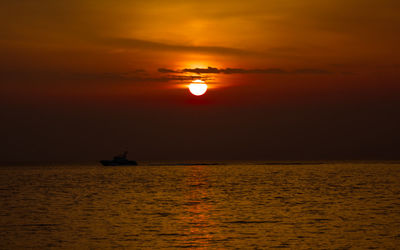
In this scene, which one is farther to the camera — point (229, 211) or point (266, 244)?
point (229, 211)

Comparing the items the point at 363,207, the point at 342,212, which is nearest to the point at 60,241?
the point at 342,212

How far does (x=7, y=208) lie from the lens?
7712 cm

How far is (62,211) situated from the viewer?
7412cm

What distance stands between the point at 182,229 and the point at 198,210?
737 inches

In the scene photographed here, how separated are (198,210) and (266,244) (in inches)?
1124

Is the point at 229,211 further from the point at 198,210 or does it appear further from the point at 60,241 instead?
the point at 60,241

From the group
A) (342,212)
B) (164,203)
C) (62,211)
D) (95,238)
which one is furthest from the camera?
(164,203)

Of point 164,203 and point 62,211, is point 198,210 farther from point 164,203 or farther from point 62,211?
point 62,211

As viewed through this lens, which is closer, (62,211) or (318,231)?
(318,231)

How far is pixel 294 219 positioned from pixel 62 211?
32.3 m

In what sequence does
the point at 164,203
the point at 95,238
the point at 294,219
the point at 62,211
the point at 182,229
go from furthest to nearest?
the point at 164,203 → the point at 62,211 → the point at 294,219 → the point at 182,229 → the point at 95,238

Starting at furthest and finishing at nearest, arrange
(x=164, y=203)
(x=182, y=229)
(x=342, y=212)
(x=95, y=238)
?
(x=164, y=203)
(x=342, y=212)
(x=182, y=229)
(x=95, y=238)

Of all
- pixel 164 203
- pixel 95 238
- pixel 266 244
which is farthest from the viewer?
pixel 164 203

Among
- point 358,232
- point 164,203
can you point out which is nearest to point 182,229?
point 358,232
